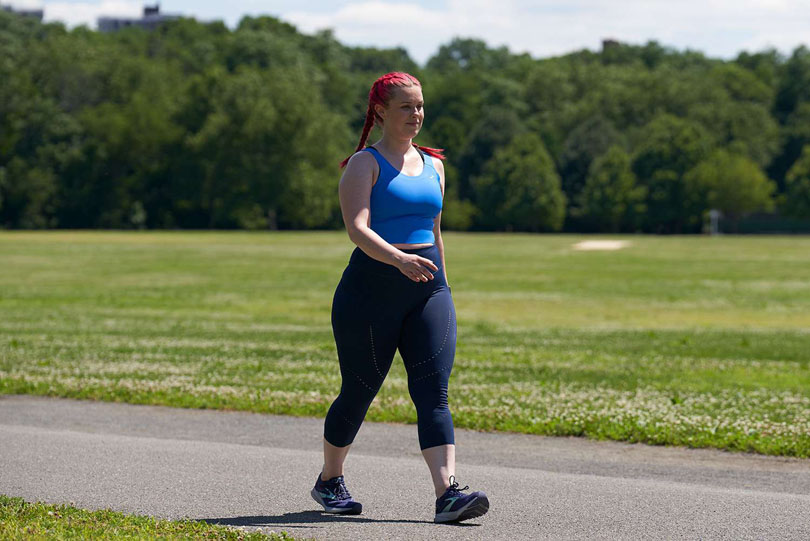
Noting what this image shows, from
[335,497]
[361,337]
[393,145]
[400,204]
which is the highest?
[393,145]

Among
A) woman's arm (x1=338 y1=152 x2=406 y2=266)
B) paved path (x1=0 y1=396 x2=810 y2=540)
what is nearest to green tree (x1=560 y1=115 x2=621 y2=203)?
paved path (x1=0 y1=396 x2=810 y2=540)

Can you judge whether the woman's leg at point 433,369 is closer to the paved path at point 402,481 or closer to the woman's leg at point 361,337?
the woman's leg at point 361,337

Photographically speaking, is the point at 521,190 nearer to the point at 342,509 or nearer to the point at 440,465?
the point at 342,509

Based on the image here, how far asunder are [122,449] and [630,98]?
10544 cm

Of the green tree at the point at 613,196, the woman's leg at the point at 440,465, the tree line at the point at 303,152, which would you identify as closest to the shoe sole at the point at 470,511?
the woman's leg at the point at 440,465

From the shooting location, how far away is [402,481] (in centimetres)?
642

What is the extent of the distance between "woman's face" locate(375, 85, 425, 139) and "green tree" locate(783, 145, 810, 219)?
93736 millimetres

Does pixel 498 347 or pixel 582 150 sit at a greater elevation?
pixel 582 150

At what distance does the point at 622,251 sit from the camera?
56062mm

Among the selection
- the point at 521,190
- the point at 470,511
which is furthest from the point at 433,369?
the point at 521,190

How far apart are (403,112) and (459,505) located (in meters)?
1.93

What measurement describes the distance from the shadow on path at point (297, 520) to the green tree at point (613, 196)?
290 feet

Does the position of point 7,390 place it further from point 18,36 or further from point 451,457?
point 18,36

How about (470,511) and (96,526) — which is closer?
(96,526)
